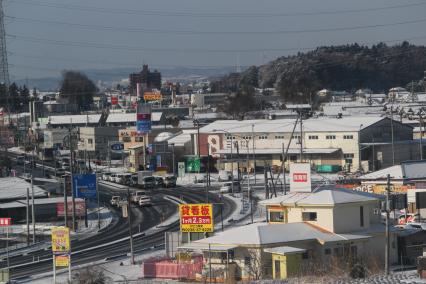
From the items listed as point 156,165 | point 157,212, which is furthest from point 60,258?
point 156,165

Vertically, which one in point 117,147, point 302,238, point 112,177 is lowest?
point 302,238

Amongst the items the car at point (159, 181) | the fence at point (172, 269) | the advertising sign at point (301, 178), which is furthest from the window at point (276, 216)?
the car at point (159, 181)

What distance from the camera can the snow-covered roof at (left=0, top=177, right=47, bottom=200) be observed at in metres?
55.7

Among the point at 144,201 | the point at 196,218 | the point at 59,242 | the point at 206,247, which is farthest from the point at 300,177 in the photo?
the point at 144,201

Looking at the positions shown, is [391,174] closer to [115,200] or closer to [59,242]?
[115,200]

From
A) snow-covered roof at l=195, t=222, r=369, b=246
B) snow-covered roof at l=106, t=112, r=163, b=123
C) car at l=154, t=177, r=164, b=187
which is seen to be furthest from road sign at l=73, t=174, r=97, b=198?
snow-covered roof at l=106, t=112, r=163, b=123

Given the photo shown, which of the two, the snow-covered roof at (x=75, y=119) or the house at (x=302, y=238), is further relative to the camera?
the snow-covered roof at (x=75, y=119)

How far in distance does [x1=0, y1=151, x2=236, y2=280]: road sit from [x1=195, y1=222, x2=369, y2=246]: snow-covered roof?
7217mm

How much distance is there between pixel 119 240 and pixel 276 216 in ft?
35.7

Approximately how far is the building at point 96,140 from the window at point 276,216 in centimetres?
5573

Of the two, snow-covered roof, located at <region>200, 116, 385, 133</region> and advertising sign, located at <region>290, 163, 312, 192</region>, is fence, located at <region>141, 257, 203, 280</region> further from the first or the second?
snow-covered roof, located at <region>200, 116, 385, 133</region>

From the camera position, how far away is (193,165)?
7244 cm

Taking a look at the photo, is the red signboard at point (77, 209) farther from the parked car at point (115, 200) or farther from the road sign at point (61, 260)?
the road sign at point (61, 260)

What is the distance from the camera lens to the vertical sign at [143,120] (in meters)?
80.7
